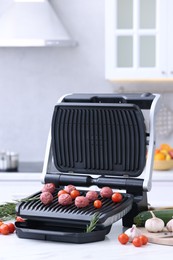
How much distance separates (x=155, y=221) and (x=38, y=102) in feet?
9.86

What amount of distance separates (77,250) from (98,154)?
525 mm

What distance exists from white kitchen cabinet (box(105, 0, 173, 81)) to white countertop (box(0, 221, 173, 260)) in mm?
2498

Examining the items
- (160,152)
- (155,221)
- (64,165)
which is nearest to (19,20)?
(160,152)

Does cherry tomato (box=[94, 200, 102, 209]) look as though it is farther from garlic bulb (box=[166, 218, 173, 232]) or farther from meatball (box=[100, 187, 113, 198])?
garlic bulb (box=[166, 218, 173, 232])

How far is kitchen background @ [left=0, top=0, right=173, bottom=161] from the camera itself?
511 centimetres

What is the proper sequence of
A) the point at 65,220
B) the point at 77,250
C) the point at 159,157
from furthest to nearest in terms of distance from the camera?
the point at 159,157
the point at 65,220
the point at 77,250

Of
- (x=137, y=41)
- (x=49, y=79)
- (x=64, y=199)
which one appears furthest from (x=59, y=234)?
(x=49, y=79)

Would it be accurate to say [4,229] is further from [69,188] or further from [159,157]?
[159,157]

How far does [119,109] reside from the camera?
8.09ft

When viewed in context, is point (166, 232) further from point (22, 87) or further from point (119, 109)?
point (22, 87)

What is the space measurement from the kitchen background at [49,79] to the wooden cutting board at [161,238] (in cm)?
284

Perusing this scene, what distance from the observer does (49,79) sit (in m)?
5.15

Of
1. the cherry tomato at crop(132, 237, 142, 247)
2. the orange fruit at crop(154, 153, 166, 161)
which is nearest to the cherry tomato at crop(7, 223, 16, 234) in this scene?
the cherry tomato at crop(132, 237, 142, 247)

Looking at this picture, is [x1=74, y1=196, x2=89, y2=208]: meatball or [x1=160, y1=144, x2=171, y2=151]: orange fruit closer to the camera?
[x1=74, y1=196, x2=89, y2=208]: meatball
